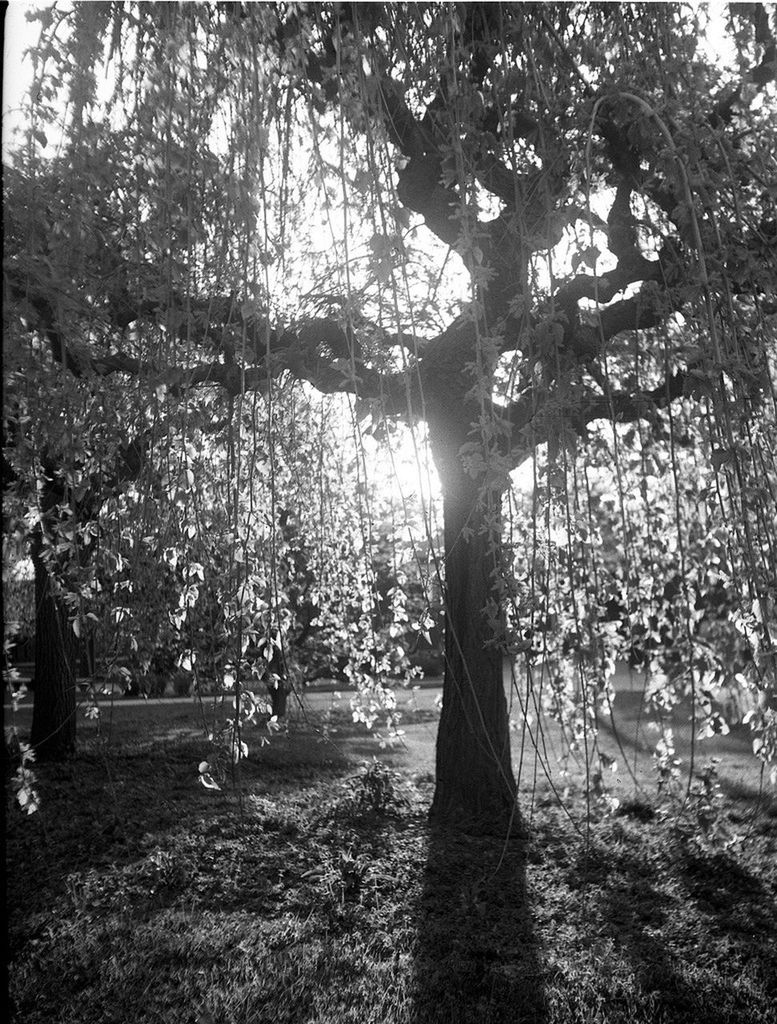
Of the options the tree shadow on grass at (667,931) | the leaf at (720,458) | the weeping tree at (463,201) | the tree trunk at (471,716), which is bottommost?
the tree shadow on grass at (667,931)

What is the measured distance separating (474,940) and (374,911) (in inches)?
19.2

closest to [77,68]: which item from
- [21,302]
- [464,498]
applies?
[21,302]

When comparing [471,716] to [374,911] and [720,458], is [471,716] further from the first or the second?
[720,458]

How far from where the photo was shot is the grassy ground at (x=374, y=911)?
251 centimetres

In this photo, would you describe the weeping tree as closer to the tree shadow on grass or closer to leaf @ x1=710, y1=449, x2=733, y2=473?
leaf @ x1=710, y1=449, x2=733, y2=473

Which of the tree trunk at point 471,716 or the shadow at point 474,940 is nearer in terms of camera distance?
the shadow at point 474,940

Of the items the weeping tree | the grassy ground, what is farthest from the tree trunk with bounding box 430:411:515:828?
the weeping tree

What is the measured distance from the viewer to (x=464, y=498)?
137 inches

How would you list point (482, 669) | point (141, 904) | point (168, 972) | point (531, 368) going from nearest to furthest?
point (531, 368) → point (168, 972) → point (141, 904) → point (482, 669)

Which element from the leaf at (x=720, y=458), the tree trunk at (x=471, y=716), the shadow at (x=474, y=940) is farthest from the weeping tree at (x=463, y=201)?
the tree trunk at (x=471, y=716)

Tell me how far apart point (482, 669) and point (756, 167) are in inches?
102

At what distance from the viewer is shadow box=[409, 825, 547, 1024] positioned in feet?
8.13

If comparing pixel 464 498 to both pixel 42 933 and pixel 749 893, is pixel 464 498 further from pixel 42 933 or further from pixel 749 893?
pixel 42 933

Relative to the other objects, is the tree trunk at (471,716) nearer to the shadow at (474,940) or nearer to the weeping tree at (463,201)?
the shadow at (474,940)
